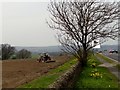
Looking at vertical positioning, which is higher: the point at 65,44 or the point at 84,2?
the point at 84,2

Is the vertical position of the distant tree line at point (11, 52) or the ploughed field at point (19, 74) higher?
the distant tree line at point (11, 52)

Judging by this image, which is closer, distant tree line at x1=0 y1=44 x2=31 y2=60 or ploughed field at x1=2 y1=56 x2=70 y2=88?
ploughed field at x1=2 y1=56 x2=70 y2=88

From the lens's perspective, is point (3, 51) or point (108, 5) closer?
point (108, 5)

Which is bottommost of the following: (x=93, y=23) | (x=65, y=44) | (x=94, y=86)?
(x=94, y=86)

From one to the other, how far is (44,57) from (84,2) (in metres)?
22.1

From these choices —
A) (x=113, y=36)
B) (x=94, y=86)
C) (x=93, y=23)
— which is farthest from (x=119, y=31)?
(x=94, y=86)

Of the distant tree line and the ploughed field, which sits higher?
the distant tree line

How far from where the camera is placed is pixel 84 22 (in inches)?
1341

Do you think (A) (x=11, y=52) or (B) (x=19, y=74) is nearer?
(B) (x=19, y=74)

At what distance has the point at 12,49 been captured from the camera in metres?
108

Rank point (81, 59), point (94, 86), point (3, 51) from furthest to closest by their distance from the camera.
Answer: point (3, 51) < point (81, 59) < point (94, 86)

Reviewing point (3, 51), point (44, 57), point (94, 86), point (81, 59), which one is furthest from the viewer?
point (3, 51)

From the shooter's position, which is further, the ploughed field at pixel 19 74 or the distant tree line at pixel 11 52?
the distant tree line at pixel 11 52

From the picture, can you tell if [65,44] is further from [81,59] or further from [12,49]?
[12,49]
